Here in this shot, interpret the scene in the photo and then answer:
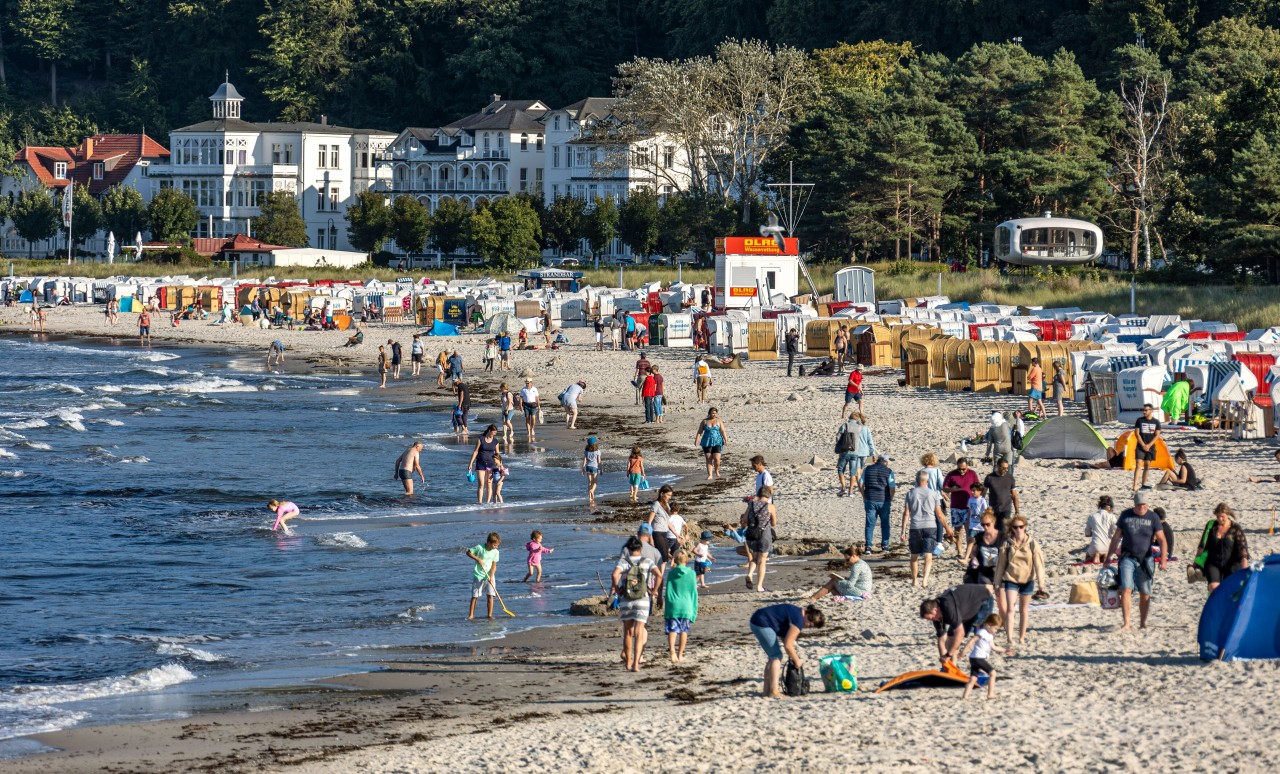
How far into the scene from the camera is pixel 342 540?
23.4 m

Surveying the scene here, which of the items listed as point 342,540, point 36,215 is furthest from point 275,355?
point 36,215

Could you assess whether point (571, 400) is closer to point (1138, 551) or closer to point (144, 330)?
point (1138, 551)

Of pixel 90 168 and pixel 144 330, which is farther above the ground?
pixel 90 168

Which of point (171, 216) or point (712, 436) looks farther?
point (171, 216)

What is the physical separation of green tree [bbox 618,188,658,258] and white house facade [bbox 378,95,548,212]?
2112 centimetres

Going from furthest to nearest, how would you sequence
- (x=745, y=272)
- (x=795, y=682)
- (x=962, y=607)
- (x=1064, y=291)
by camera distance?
1. (x=1064, y=291)
2. (x=745, y=272)
3. (x=795, y=682)
4. (x=962, y=607)

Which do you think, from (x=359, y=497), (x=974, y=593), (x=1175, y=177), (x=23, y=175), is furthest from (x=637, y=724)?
(x=23, y=175)

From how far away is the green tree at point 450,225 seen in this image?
315 feet

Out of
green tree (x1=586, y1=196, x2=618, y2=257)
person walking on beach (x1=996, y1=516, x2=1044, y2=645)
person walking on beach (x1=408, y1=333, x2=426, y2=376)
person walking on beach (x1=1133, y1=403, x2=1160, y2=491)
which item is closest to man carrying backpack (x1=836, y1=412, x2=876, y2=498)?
person walking on beach (x1=1133, y1=403, x2=1160, y2=491)

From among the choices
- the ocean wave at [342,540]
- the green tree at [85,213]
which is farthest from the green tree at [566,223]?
the ocean wave at [342,540]

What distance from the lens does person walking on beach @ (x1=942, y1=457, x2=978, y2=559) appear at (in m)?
18.7

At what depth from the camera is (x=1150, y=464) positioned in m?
23.9

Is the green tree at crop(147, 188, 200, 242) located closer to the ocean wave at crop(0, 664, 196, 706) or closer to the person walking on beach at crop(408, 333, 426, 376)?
the person walking on beach at crop(408, 333, 426, 376)

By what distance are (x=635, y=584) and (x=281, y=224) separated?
9539 centimetres
